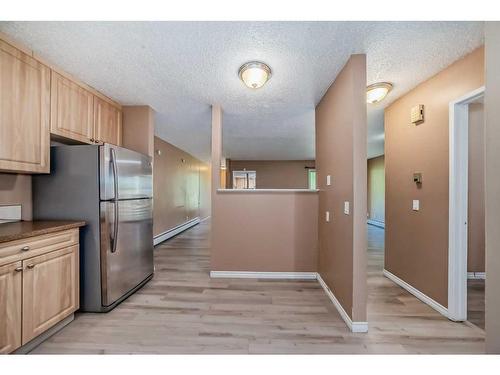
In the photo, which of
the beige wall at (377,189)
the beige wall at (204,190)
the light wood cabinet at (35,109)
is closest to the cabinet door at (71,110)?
the light wood cabinet at (35,109)

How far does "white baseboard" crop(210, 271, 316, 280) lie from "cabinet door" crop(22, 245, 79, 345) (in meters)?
1.56

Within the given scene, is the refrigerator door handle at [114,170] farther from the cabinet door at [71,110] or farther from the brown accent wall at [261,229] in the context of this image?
the brown accent wall at [261,229]

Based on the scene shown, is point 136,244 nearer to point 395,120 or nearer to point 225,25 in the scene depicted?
point 225,25

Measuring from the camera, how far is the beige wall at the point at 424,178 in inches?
83.5

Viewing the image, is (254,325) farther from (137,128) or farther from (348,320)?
(137,128)

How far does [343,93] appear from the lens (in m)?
2.12

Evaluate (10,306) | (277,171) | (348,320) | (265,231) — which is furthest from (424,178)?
(277,171)

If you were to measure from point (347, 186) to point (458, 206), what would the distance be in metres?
1.04

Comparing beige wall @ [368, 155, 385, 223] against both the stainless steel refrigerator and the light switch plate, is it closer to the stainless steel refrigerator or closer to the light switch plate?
the light switch plate

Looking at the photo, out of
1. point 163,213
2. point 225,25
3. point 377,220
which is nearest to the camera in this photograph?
point 225,25

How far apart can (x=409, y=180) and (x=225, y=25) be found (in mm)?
2543

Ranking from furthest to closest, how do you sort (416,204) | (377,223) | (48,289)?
(377,223), (416,204), (48,289)

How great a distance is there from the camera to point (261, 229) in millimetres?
3096
